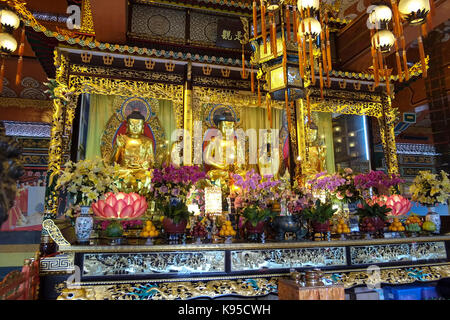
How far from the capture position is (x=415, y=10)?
2850 millimetres

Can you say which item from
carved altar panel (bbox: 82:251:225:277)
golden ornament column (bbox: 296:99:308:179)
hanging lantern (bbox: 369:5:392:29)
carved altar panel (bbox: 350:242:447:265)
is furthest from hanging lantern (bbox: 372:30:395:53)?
carved altar panel (bbox: 82:251:225:277)

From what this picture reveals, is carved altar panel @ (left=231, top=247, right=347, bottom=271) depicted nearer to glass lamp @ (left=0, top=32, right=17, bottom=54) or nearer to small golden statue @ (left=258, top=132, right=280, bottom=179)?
small golden statue @ (left=258, top=132, right=280, bottom=179)

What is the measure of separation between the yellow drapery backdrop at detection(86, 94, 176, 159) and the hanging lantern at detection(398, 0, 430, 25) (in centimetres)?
384

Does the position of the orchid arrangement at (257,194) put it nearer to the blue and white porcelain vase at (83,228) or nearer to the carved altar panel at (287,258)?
the carved altar panel at (287,258)

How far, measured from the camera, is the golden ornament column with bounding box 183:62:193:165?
192 inches

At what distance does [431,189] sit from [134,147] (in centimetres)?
434

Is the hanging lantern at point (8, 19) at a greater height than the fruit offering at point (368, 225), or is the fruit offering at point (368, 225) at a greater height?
the hanging lantern at point (8, 19)

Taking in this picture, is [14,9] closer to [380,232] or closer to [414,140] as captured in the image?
[380,232]

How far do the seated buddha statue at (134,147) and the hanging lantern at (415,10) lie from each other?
3.92 m

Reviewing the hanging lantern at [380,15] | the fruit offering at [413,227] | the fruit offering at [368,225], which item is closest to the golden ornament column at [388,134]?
the fruit offering at [413,227]

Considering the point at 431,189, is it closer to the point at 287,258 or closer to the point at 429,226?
the point at 429,226

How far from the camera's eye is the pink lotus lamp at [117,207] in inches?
99.8

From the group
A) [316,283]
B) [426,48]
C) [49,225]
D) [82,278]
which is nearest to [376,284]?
[316,283]

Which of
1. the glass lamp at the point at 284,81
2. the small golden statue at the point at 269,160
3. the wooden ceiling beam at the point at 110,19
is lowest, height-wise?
the small golden statue at the point at 269,160
